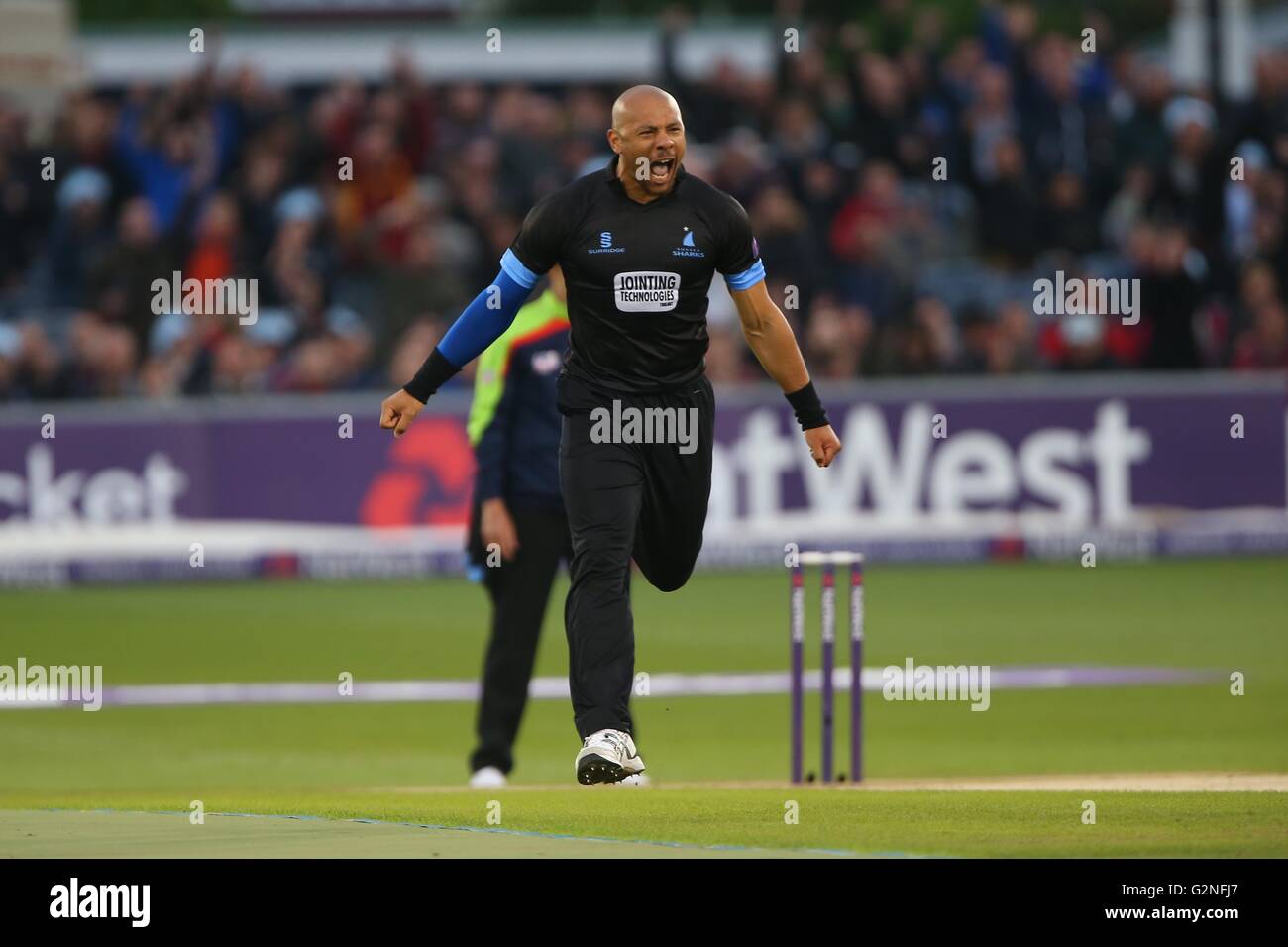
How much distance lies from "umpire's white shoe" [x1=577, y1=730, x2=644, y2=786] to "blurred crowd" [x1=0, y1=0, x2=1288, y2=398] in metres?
12.8

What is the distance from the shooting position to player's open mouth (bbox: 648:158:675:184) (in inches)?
357

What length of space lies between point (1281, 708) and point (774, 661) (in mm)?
3877

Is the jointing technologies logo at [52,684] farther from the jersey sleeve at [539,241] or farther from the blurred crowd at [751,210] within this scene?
the jersey sleeve at [539,241]

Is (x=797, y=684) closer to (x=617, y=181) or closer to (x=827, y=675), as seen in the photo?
(x=827, y=675)

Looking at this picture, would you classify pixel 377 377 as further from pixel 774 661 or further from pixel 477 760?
pixel 477 760

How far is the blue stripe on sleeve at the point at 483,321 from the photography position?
9344 millimetres

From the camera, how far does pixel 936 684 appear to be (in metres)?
15.9

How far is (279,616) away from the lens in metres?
19.9

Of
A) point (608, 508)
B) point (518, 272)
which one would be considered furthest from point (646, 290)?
point (608, 508)
